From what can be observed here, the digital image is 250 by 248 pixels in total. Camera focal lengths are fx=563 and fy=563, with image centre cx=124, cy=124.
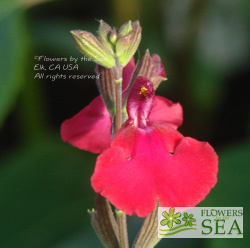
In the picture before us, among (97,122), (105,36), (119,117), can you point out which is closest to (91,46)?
(105,36)

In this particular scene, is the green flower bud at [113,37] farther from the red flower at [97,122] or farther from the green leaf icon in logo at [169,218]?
the green leaf icon in logo at [169,218]

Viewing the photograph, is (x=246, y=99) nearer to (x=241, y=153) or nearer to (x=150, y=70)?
(x=241, y=153)

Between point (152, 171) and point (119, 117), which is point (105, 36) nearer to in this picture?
point (119, 117)

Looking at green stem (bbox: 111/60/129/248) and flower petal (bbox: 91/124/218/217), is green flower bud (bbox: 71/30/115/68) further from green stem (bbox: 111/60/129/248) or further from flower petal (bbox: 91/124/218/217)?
flower petal (bbox: 91/124/218/217)

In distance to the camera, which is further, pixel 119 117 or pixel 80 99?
pixel 80 99

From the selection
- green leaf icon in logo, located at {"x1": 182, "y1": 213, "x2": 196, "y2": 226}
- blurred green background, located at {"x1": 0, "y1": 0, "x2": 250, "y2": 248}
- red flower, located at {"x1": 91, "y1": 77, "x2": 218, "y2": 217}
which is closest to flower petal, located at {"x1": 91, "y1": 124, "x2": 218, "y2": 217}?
red flower, located at {"x1": 91, "y1": 77, "x2": 218, "y2": 217}

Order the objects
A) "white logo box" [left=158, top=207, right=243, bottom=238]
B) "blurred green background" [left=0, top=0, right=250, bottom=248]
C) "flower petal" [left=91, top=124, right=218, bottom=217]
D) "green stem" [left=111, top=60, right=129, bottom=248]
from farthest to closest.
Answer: "blurred green background" [left=0, top=0, right=250, bottom=248] → "white logo box" [left=158, top=207, right=243, bottom=238] → "green stem" [left=111, top=60, right=129, bottom=248] → "flower petal" [left=91, top=124, right=218, bottom=217]
